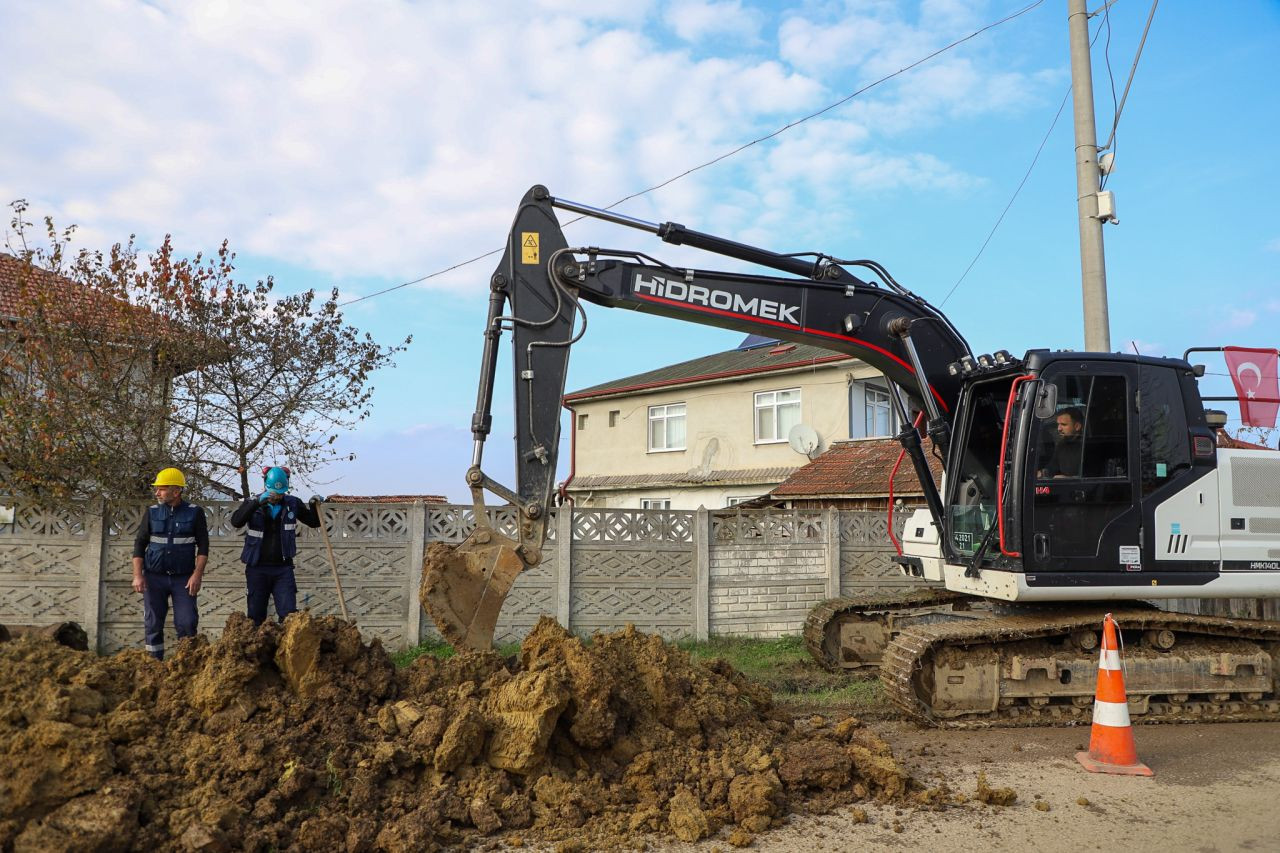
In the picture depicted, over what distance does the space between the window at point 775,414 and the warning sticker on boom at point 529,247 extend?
15037 mm

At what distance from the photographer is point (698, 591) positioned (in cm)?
1014

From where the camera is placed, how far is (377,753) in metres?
4.50

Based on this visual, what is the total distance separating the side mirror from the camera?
6336mm

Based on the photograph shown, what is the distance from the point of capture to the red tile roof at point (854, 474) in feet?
52.6

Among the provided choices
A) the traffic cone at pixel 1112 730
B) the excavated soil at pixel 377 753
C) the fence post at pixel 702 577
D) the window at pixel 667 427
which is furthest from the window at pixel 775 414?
the excavated soil at pixel 377 753

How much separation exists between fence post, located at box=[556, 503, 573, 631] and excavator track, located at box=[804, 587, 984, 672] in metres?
2.49

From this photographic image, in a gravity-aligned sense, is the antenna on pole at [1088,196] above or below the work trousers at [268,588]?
above

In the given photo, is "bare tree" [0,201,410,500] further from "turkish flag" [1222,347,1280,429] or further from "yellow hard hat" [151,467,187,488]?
"turkish flag" [1222,347,1280,429]

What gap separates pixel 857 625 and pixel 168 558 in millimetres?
6046

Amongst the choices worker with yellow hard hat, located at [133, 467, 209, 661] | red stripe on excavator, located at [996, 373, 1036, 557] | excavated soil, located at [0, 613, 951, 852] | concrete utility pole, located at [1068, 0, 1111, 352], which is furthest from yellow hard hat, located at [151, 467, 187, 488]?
concrete utility pole, located at [1068, 0, 1111, 352]

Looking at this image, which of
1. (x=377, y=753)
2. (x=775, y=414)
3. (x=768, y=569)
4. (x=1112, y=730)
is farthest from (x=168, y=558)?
(x=775, y=414)

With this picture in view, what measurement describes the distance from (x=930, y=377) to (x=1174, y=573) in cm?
225

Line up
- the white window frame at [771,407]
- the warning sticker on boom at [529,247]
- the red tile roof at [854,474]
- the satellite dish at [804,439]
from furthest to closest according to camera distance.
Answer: the white window frame at [771,407], the satellite dish at [804,439], the red tile roof at [854,474], the warning sticker on boom at [529,247]

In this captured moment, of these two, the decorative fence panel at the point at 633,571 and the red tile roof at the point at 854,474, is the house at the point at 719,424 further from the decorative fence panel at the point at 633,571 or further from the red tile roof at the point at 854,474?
the decorative fence panel at the point at 633,571
